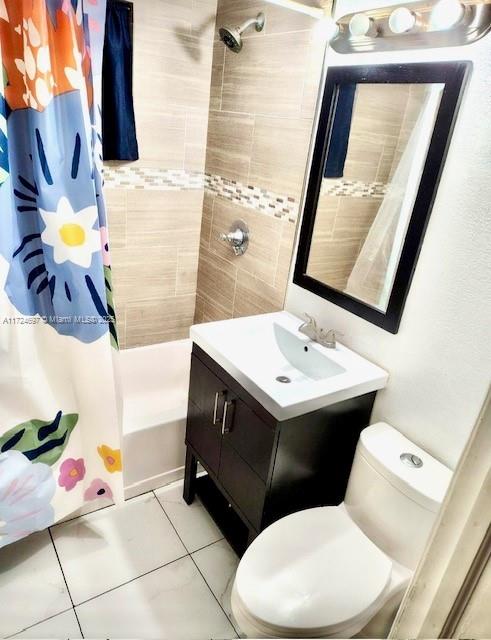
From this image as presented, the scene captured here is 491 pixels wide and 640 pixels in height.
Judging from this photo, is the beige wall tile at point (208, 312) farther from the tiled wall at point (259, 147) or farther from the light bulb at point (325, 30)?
the light bulb at point (325, 30)

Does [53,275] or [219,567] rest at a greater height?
[53,275]

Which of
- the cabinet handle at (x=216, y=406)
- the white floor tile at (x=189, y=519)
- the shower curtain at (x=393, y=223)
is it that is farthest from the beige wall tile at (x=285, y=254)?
the white floor tile at (x=189, y=519)

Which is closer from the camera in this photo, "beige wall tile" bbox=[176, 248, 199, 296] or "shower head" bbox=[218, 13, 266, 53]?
"shower head" bbox=[218, 13, 266, 53]

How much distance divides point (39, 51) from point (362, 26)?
99 centimetres

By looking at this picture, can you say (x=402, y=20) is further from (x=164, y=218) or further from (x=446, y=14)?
(x=164, y=218)

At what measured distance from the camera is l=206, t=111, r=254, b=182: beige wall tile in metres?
2.03

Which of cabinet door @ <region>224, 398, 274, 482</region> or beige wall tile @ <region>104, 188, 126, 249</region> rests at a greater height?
beige wall tile @ <region>104, 188, 126, 249</region>

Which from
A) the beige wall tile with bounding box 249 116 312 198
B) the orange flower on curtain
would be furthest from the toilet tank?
the orange flower on curtain

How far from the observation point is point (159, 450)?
2021 mm

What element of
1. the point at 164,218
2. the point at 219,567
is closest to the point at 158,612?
the point at 219,567

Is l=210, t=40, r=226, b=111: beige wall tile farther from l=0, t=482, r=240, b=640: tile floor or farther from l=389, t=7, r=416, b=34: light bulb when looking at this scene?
l=0, t=482, r=240, b=640: tile floor

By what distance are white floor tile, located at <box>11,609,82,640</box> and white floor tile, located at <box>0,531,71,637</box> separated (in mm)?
21

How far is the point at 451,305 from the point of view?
1.31 metres

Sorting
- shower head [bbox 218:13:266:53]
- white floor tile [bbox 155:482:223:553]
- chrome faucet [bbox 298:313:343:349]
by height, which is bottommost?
white floor tile [bbox 155:482:223:553]
